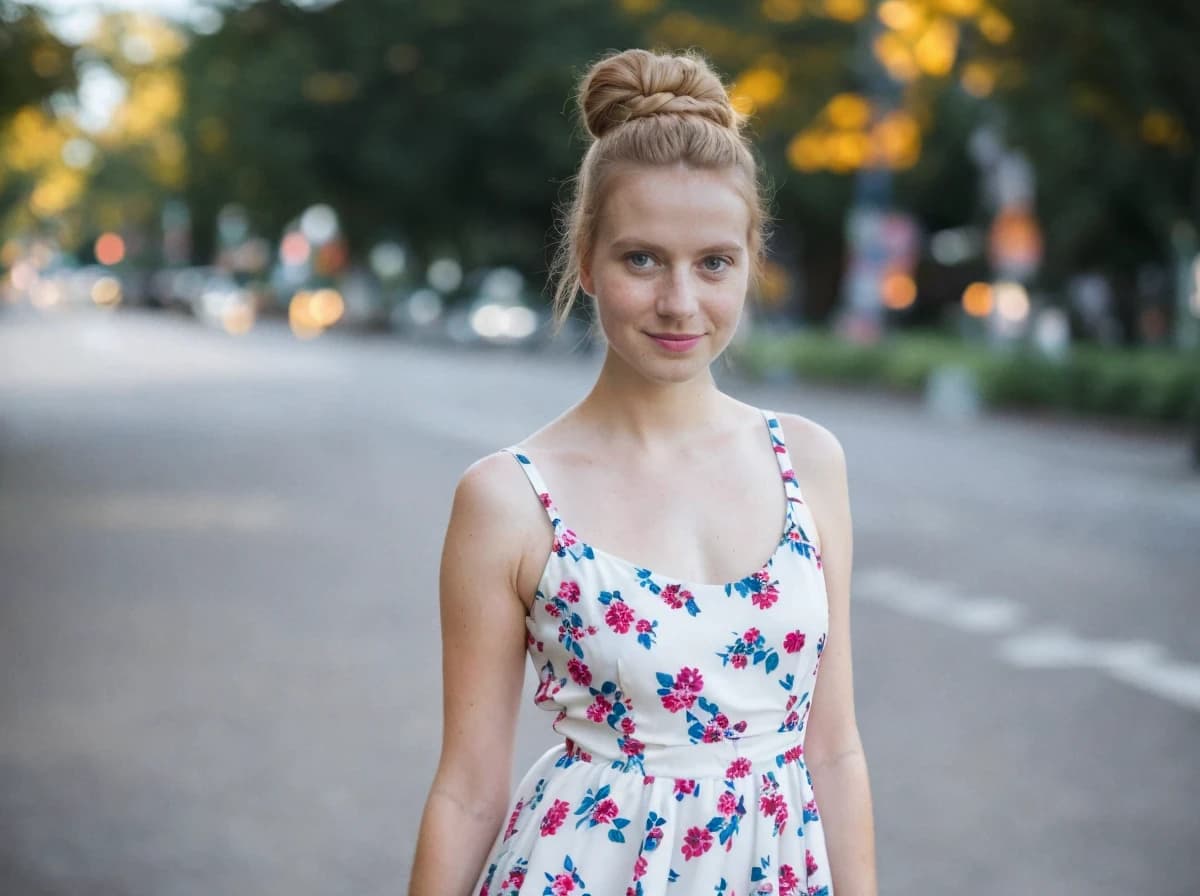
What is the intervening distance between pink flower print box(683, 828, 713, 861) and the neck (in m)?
0.48

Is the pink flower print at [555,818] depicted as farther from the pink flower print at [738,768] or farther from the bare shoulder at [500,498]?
the bare shoulder at [500,498]

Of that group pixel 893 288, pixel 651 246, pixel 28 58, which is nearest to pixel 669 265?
pixel 651 246

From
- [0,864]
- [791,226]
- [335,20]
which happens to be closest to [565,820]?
[0,864]

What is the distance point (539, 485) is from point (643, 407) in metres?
0.18

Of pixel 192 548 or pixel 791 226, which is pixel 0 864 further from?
pixel 791 226

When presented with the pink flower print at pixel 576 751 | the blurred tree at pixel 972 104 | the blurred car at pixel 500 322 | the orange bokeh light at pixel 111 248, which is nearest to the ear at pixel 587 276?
the pink flower print at pixel 576 751

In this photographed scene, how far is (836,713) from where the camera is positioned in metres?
2.28

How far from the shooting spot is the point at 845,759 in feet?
7.45

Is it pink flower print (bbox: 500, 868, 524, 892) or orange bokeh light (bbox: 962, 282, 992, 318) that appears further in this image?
orange bokeh light (bbox: 962, 282, 992, 318)

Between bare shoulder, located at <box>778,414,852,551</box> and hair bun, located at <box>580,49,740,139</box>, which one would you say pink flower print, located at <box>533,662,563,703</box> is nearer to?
bare shoulder, located at <box>778,414,852,551</box>

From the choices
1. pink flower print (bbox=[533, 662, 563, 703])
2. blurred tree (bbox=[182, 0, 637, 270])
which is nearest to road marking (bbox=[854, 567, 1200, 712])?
pink flower print (bbox=[533, 662, 563, 703])

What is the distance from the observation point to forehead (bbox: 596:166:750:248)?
6.95 feet

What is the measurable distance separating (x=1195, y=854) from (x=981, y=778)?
3.17 feet

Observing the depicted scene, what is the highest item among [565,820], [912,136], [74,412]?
[912,136]
